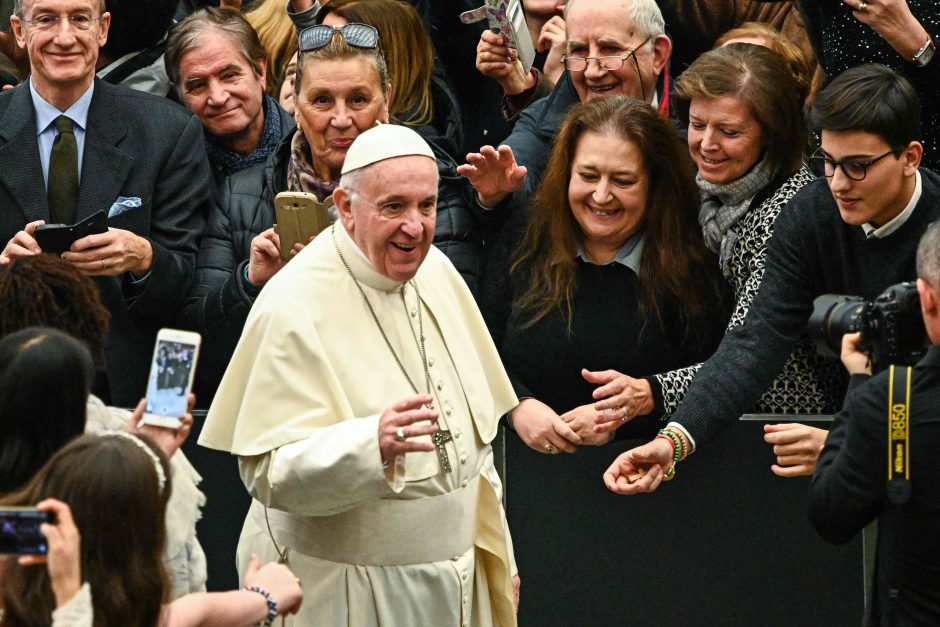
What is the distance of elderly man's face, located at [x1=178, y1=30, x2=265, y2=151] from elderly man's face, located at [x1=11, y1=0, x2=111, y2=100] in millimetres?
565

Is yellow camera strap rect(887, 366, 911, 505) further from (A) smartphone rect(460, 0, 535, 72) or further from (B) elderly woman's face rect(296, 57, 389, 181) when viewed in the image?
(A) smartphone rect(460, 0, 535, 72)

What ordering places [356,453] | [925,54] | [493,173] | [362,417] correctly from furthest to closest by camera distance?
[493,173], [925,54], [362,417], [356,453]

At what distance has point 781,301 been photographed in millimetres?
5488

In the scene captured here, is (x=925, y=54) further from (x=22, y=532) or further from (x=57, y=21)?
(x=22, y=532)

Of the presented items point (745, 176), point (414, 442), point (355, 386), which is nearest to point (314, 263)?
point (355, 386)

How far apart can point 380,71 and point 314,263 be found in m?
1.40

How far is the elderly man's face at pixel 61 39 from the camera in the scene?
20.1ft

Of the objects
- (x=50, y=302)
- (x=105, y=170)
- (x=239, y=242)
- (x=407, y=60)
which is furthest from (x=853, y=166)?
(x=105, y=170)

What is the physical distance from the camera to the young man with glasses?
518 centimetres

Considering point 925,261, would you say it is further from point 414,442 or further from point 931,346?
point 414,442

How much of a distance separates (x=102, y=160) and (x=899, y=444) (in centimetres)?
337

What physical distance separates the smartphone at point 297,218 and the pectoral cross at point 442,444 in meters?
1.13

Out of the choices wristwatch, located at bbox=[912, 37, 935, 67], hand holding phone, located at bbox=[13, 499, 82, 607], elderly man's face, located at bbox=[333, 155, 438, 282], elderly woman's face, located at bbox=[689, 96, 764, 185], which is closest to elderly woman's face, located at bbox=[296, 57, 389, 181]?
elderly man's face, located at bbox=[333, 155, 438, 282]

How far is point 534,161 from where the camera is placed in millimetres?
6438
